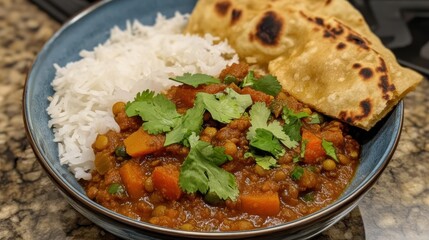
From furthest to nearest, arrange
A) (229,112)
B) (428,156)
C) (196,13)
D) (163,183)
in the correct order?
(196,13) → (428,156) → (229,112) → (163,183)

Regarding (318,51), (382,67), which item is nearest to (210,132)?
(318,51)

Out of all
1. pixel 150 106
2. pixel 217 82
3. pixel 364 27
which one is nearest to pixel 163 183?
pixel 150 106

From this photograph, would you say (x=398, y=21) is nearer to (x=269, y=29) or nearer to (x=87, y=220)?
(x=269, y=29)

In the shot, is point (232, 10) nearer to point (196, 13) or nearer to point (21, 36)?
point (196, 13)

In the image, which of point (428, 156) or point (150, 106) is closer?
point (150, 106)

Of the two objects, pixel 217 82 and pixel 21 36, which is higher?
pixel 217 82

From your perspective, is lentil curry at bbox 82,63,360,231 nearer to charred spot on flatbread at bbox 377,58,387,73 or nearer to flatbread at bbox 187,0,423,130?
flatbread at bbox 187,0,423,130

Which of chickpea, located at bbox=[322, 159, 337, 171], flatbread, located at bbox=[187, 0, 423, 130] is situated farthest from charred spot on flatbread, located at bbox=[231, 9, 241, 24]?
chickpea, located at bbox=[322, 159, 337, 171]
